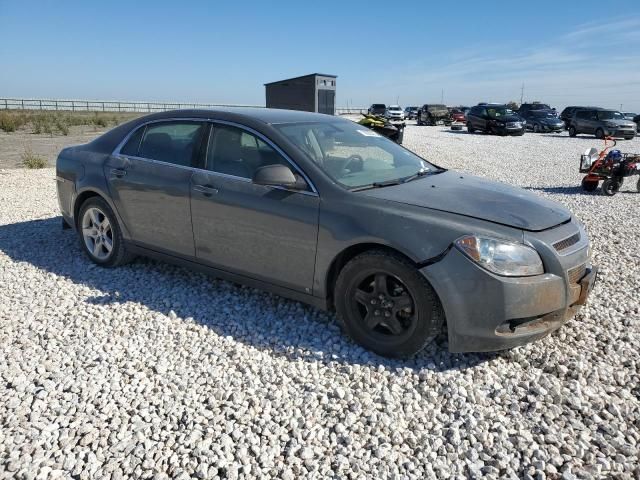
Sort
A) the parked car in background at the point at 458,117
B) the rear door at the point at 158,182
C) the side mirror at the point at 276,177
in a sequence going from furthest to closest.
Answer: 1. the parked car in background at the point at 458,117
2. the rear door at the point at 158,182
3. the side mirror at the point at 276,177

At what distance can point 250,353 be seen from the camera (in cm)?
347

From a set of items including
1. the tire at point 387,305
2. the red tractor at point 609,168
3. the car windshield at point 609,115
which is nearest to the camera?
the tire at point 387,305

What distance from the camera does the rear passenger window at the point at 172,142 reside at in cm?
430

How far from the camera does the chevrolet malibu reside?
3.04 metres

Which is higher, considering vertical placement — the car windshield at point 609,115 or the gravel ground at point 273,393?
the car windshield at point 609,115

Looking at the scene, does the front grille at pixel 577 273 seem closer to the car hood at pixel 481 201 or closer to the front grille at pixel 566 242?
the front grille at pixel 566 242

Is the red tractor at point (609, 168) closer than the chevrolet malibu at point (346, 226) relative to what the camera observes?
No

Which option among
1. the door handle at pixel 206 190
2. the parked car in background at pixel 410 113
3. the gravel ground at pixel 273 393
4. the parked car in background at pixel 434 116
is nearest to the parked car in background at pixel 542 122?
the parked car in background at pixel 434 116

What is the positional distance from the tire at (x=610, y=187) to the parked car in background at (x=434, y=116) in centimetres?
3121

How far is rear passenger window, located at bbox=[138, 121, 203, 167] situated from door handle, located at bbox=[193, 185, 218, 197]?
277mm

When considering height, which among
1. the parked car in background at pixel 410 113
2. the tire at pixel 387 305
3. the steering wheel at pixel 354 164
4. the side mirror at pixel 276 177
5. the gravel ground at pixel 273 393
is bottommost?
the gravel ground at pixel 273 393

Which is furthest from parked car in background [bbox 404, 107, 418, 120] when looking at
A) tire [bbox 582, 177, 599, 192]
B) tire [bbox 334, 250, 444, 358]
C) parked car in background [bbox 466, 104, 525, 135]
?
tire [bbox 334, 250, 444, 358]

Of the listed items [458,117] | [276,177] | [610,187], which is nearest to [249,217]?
[276,177]

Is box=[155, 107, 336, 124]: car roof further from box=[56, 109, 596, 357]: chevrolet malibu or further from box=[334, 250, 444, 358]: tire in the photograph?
box=[334, 250, 444, 358]: tire
